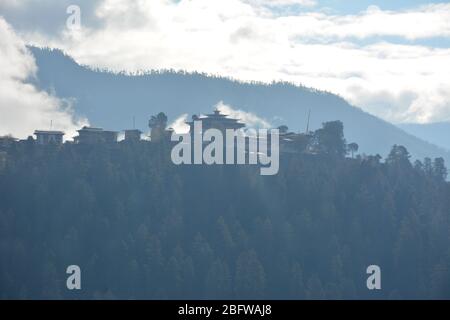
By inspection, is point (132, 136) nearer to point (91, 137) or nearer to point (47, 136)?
point (91, 137)

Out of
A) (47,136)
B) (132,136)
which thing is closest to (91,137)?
(132,136)

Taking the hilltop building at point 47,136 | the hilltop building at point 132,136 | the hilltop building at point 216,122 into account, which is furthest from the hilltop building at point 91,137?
the hilltop building at point 216,122

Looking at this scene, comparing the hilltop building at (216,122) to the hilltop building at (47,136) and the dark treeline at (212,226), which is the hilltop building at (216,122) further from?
the hilltop building at (47,136)

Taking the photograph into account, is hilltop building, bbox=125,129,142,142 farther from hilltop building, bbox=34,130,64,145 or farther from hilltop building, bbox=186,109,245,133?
hilltop building, bbox=34,130,64,145
